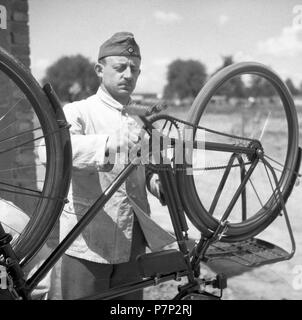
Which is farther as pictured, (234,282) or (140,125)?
(234,282)

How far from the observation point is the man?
191 cm

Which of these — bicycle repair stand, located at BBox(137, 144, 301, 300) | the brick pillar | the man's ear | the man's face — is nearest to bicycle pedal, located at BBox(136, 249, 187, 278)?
bicycle repair stand, located at BBox(137, 144, 301, 300)

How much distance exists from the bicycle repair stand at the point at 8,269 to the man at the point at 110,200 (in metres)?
0.44

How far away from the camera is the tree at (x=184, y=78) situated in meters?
64.1

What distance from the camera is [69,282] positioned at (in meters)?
2.00

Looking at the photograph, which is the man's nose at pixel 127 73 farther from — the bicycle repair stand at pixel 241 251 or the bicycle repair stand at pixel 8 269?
the bicycle repair stand at pixel 8 269

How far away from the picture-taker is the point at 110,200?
6.37ft

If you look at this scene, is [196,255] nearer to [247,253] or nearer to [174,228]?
[174,228]

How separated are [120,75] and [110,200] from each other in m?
0.56

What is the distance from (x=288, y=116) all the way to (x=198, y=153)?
0.68m

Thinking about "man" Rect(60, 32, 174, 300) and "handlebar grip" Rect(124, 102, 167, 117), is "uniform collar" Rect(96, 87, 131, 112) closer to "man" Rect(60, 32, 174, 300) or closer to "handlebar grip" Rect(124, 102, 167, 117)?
"man" Rect(60, 32, 174, 300)

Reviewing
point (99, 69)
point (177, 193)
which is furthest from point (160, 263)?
point (99, 69)

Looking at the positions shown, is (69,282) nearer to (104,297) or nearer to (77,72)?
(104,297)
